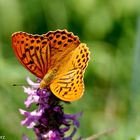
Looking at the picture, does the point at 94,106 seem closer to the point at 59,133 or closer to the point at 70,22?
the point at 70,22

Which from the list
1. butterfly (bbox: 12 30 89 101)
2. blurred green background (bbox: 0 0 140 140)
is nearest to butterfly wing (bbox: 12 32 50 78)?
butterfly (bbox: 12 30 89 101)

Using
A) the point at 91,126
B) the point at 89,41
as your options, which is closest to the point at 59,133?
the point at 91,126

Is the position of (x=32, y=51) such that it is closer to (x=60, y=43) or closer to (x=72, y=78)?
(x=60, y=43)

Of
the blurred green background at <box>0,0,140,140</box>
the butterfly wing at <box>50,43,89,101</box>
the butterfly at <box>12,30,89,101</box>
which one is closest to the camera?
the butterfly wing at <box>50,43,89,101</box>

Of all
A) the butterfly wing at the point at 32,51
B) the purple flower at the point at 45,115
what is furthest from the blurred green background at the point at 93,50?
the butterfly wing at the point at 32,51

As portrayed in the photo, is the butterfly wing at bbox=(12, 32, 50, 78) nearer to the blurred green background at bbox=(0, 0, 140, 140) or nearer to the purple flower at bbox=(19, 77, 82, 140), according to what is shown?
the purple flower at bbox=(19, 77, 82, 140)

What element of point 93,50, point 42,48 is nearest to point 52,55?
point 42,48

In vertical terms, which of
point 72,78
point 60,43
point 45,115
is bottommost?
point 45,115
